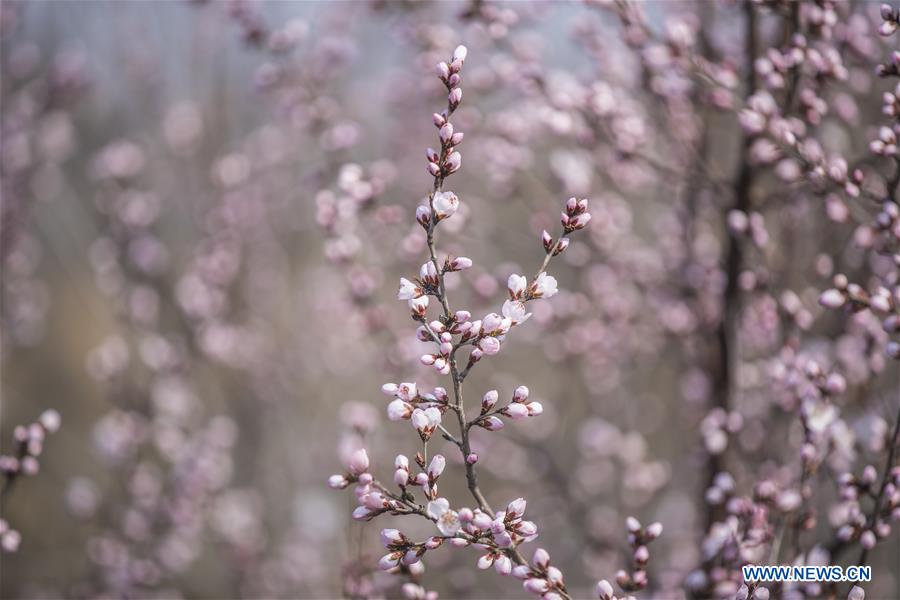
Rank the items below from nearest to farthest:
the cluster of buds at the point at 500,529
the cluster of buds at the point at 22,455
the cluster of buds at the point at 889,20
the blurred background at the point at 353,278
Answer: the cluster of buds at the point at 500,529 → the cluster of buds at the point at 889,20 → the cluster of buds at the point at 22,455 → the blurred background at the point at 353,278

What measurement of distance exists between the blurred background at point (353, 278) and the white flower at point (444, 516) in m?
0.58

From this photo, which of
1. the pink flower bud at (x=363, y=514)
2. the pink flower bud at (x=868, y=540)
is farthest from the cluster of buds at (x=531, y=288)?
the pink flower bud at (x=868, y=540)

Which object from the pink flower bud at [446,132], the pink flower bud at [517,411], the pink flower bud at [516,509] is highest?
the pink flower bud at [446,132]

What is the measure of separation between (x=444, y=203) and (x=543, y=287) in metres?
0.35

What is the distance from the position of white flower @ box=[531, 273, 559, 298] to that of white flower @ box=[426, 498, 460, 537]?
23.5 inches

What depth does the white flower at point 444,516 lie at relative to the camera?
1.66m

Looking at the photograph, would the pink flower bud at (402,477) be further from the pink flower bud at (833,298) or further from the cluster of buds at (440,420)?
the pink flower bud at (833,298)

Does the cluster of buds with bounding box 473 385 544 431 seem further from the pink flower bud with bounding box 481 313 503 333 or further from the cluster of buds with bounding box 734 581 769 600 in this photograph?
the cluster of buds with bounding box 734 581 769 600

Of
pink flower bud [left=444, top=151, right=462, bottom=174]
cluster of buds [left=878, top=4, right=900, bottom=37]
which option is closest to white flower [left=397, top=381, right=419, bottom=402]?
pink flower bud [left=444, top=151, right=462, bottom=174]

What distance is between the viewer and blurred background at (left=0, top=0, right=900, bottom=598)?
3193 millimetres

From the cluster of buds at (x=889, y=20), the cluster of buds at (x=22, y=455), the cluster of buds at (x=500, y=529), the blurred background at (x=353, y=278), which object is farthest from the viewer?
the blurred background at (x=353, y=278)

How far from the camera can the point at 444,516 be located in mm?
1674

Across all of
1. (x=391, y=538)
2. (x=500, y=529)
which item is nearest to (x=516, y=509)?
(x=500, y=529)

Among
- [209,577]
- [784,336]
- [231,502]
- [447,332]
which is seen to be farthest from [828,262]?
[209,577]
